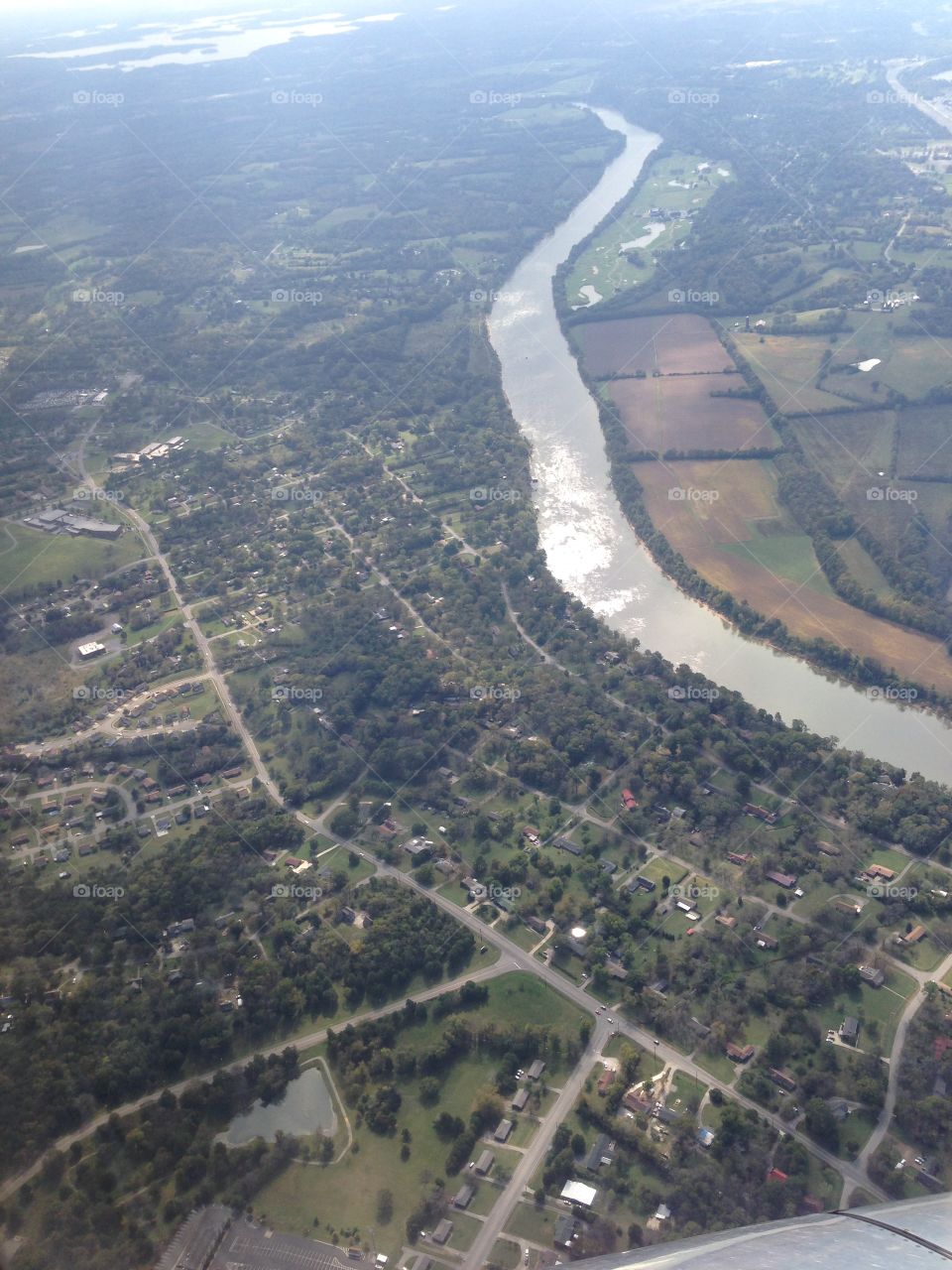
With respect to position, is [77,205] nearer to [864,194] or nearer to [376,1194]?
[864,194]

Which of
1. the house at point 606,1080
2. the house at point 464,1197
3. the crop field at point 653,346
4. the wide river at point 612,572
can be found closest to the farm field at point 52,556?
the wide river at point 612,572

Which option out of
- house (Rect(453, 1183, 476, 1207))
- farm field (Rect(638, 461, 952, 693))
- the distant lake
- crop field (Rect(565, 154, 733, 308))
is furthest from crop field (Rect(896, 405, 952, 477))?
the distant lake

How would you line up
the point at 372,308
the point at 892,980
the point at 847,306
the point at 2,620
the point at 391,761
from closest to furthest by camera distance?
1. the point at 892,980
2. the point at 391,761
3. the point at 2,620
4. the point at 847,306
5. the point at 372,308

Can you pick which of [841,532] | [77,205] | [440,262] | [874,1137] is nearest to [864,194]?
[440,262]

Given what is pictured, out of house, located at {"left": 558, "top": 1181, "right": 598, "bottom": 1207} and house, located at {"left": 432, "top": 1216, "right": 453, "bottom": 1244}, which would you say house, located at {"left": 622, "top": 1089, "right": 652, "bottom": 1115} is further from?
house, located at {"left": 432, "top": 1216, "right": 453, "bottom": 1244}

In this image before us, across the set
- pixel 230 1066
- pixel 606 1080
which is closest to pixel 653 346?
pixel 606 1080

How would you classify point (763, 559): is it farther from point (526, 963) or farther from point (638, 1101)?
point (638, 1101)
